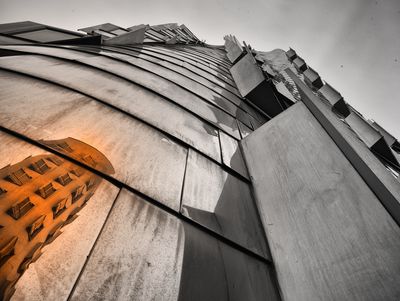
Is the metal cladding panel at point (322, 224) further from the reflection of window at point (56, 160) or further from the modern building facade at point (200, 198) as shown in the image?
the reflection of window at point (56, 160)

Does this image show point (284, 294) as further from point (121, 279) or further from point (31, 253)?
point (31, 253)

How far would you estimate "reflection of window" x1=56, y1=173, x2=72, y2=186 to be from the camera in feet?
4.35

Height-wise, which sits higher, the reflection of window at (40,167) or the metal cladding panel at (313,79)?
the metal cladding panel at (313,79)

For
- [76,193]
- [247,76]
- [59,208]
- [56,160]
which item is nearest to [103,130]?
[56,160]

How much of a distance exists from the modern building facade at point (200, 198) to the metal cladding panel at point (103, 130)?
0.04 feet

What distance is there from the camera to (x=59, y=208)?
3.99 feet

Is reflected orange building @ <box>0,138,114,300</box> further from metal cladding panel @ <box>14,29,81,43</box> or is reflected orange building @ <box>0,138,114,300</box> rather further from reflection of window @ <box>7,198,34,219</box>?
metal cladding panel @ <box>14,29,81,43</box>

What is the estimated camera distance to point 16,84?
2201 millimetres

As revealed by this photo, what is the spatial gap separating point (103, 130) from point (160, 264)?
4.04 feet

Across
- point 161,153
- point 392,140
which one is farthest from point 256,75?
point 392,140

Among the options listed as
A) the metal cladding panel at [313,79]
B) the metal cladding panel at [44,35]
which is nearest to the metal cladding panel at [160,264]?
the metal cladding panel at [44,35]

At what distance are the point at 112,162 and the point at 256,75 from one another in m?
4.75

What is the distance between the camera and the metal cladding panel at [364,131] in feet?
20.5

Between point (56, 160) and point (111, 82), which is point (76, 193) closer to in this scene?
point (56, 160)
